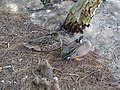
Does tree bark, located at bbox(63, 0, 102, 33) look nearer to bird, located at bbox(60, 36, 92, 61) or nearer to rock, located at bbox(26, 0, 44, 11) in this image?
bird, located at bbox(60, 36, 92, 61)

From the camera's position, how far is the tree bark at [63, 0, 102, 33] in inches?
167

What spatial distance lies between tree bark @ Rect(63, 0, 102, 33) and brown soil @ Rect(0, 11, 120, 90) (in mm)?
440

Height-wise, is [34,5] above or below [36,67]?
above

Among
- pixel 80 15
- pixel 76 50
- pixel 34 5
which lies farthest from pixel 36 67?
pixel 34 5

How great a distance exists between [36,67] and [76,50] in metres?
0.55

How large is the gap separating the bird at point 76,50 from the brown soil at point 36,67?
63 mm

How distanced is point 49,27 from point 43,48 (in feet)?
2.08

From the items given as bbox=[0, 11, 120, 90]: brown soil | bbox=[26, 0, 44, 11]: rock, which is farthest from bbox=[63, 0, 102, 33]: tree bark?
bbox=[26, 0, 44, 11]: rock

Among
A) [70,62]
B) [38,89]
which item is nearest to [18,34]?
[70,62]

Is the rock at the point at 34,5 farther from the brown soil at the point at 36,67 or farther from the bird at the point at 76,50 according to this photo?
the bird at the point at 76,50

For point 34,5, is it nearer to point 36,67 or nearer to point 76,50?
point 76,50

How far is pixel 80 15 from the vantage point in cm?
432

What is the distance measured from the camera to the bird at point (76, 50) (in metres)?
3.80

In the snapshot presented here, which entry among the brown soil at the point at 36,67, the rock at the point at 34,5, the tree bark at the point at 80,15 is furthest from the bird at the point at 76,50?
the rock at the point at 34,5
